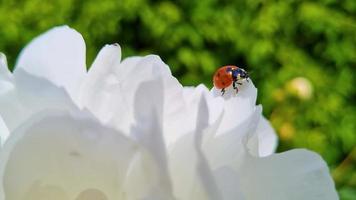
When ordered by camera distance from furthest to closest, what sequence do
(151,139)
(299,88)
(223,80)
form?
(299,88) → (223,80) → (151,139)

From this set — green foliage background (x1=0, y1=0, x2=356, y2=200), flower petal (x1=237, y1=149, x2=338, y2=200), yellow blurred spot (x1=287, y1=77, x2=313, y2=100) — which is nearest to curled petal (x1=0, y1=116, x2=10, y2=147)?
flower petal (x1=237, y1=149, x2=338, y2=200)

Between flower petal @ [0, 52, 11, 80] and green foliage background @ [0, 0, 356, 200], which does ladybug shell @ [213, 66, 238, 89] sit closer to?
flower petal @ [0, 52, 11, 80]

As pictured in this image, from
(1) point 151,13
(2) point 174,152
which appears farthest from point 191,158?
(1) point 151,13

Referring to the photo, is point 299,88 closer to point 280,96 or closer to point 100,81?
point 280,96

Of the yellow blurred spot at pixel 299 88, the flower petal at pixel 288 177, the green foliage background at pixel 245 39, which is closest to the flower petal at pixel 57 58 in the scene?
the flower petal at pixel 288 177

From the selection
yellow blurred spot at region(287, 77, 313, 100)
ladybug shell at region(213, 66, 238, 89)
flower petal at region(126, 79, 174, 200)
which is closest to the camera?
flower petal at region(126, 79, 174, 200)

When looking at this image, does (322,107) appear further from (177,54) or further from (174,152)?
(174,152)

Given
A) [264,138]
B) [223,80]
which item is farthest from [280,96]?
[264,138]
